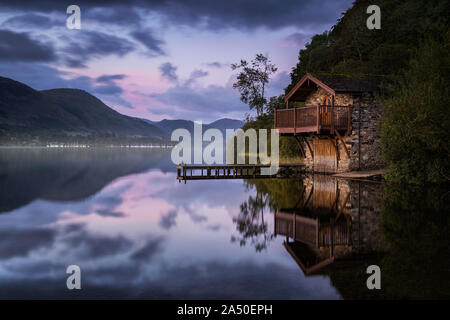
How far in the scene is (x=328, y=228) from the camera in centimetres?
1163

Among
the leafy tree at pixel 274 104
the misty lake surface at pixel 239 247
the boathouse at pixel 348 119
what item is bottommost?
the misty lake surface at pixel 239 247

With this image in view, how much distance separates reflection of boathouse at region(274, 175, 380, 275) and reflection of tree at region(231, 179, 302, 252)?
483mm

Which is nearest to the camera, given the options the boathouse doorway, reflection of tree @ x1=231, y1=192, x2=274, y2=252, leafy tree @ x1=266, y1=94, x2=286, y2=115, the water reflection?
the water reflection

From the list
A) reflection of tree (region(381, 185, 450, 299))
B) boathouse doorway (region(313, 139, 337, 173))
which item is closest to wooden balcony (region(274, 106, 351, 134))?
boathouse doorway (region(313, 139, 337, 173))

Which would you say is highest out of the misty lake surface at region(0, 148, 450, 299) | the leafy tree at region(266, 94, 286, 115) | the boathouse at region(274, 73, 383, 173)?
the leafy tree at region(266, 94, 286, 115)

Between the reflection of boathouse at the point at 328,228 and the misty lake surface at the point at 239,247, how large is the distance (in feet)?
0.09

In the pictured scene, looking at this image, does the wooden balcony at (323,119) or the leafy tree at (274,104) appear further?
the leafy tree at (274,104)

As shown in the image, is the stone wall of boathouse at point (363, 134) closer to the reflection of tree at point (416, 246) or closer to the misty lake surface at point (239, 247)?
the misty lake surface at point (239, 247)

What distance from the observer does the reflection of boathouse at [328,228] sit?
909 cm

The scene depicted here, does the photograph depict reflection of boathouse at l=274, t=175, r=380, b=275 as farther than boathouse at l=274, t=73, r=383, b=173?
No

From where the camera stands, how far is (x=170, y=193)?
25078 millimetres

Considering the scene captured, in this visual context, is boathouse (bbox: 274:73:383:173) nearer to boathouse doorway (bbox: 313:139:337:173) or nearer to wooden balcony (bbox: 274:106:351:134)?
wooden balcony (bbox: 274:106:351:134)

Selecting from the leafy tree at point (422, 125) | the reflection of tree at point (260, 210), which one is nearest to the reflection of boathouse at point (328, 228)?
the reflection of tree at point (260, 210)

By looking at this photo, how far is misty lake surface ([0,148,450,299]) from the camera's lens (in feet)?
23.4
